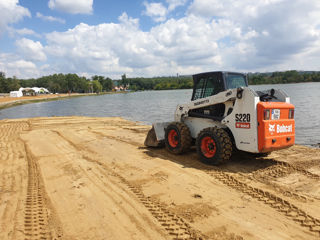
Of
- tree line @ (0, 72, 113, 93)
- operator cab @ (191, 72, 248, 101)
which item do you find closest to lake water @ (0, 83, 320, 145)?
operator cab @ (191, 72, 248, 101)

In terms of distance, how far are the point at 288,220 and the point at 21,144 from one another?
10.2m

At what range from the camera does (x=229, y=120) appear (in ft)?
19.6

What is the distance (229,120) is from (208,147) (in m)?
0.92

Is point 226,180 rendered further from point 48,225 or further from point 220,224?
point 48,225

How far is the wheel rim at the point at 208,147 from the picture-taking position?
6.18 meters

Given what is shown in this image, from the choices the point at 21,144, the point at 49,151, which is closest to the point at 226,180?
the point at 49,151

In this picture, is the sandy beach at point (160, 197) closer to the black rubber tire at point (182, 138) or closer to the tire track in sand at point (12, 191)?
the tire track in sand at point (12, 191)

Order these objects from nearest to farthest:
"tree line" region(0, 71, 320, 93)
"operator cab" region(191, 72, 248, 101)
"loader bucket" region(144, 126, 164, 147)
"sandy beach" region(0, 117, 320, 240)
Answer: "sandy beach" region(0, 117, 320, 240)
"operator cab" region(191, 72, 248, 101)
"loader bucket" region(144, 126, 164, 147)
"tree line" region(0, 71, 320, 93)

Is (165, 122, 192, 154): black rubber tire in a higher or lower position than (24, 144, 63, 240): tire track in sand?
higher

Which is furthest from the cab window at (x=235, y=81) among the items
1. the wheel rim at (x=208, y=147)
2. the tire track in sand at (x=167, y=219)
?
the tire track in sand at (x=167, y=219)

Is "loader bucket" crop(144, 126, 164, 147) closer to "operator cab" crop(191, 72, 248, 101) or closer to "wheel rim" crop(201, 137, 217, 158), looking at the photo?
"operator cab" crop(191, 72, 248, 101)

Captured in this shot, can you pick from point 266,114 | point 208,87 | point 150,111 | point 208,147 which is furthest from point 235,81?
point 150,111

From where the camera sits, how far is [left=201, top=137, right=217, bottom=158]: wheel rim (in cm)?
618

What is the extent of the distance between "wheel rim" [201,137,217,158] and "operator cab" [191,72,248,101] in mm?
1399
